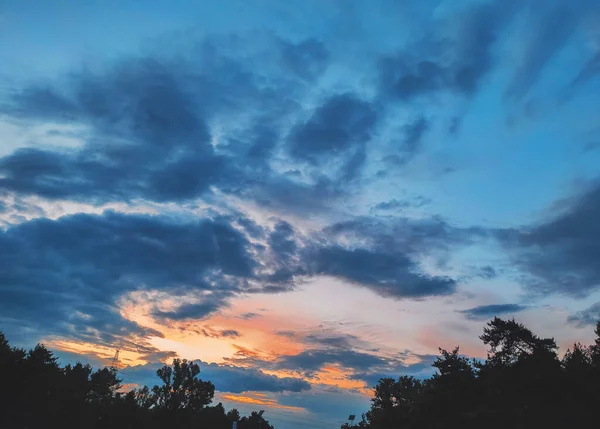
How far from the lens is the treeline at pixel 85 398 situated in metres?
63.4

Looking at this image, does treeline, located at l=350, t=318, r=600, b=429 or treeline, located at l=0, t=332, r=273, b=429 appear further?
treeline, located at l=0, t=332, r=273, b=429

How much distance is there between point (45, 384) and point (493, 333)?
207ft

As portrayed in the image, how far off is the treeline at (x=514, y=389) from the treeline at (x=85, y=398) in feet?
174

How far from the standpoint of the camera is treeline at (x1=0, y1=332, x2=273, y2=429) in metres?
63.4

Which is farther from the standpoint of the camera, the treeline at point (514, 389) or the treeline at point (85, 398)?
the treeline at point (85, 398)

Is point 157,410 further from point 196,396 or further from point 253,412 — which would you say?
point 253,412

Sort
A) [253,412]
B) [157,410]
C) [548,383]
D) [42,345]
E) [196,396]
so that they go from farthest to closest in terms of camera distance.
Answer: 1. [253,412]
2. [196,396]
3. [157,410]
4. [42,345]
5. [548,383]

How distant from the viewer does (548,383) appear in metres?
43.1

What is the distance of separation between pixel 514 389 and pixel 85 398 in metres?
78.5

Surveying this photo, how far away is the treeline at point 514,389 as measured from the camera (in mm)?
40562

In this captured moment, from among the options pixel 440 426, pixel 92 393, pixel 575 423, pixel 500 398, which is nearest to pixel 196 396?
pixel 92 393

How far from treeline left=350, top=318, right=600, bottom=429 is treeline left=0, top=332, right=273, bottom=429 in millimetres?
52941

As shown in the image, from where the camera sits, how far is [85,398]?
291 feet

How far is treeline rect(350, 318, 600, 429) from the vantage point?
40.6 meters
